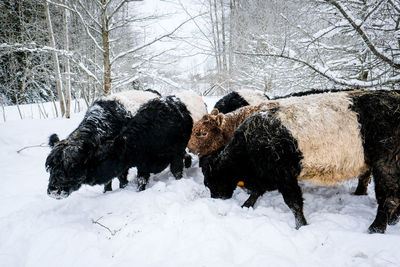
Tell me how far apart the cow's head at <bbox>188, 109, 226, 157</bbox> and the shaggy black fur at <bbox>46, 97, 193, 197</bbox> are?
0.64 meters

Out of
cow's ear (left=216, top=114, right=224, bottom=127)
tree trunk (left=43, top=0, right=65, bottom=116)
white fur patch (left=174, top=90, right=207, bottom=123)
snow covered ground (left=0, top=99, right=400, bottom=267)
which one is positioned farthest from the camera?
tree trunk (left=43, top=0, right=65, bottom=116)

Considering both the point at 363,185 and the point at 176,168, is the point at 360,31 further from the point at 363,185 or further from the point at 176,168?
the point at 176,168

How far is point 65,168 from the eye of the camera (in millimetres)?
3191

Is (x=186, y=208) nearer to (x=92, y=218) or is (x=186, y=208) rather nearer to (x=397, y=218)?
(x=92, y=218)

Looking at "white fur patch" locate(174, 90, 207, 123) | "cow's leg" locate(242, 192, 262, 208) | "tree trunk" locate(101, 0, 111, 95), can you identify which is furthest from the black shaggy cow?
"tree trunk" locate(101, 0, 111, 95)

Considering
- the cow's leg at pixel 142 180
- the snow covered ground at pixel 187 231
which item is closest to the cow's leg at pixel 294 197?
the snow covered ground at pixel 187 231

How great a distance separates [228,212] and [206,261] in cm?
111

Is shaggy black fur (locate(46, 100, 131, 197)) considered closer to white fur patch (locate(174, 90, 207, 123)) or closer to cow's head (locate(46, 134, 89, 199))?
cow's head (locate(46, 134, 89, 199))

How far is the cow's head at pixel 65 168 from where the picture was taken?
319cm

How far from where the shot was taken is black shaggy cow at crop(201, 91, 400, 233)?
243cm

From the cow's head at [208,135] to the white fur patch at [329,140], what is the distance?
1479 millimetres

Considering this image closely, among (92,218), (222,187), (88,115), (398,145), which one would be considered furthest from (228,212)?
(88,115)

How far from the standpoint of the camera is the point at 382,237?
2.21 m

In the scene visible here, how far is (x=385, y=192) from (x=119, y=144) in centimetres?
384
